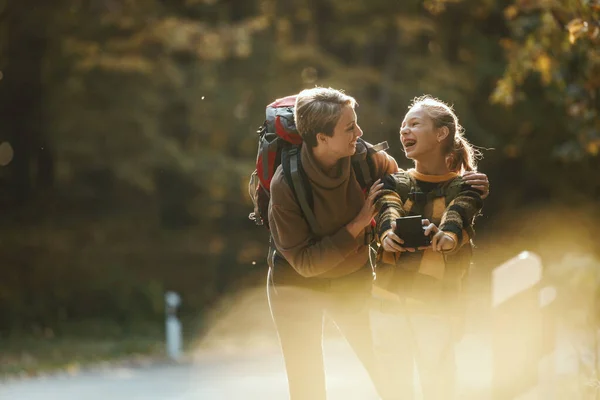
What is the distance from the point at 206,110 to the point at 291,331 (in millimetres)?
18517

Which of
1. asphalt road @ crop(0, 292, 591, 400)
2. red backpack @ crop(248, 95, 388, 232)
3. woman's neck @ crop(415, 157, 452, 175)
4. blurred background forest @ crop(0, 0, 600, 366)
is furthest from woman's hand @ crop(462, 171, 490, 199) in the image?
blurred background forest @ crop(0, 0, 600, 366)

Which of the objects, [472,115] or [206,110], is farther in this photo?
[472,115]

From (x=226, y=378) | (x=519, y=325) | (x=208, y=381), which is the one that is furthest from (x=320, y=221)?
(x=226, y=378)

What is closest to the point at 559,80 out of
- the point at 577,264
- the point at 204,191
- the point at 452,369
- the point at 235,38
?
the point at 577,264

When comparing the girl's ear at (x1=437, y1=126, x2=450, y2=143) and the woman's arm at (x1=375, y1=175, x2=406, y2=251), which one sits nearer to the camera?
the woman's arm at (x1=375, y1=175, x2=406, y2=251)

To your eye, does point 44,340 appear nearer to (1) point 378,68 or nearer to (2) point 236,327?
(2) point 236,327

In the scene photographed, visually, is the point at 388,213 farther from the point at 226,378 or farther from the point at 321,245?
the point at 226,378

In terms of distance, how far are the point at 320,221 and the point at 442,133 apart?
0.62 meters

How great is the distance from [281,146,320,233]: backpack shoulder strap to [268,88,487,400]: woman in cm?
2

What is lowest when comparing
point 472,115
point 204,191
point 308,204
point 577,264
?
point 308,204

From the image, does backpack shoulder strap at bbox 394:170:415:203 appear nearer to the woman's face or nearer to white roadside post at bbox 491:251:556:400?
the woman's face

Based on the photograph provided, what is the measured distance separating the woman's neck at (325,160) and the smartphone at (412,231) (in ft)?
1.62

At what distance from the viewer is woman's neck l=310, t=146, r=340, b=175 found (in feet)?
13.8

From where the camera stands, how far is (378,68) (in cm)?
2470
